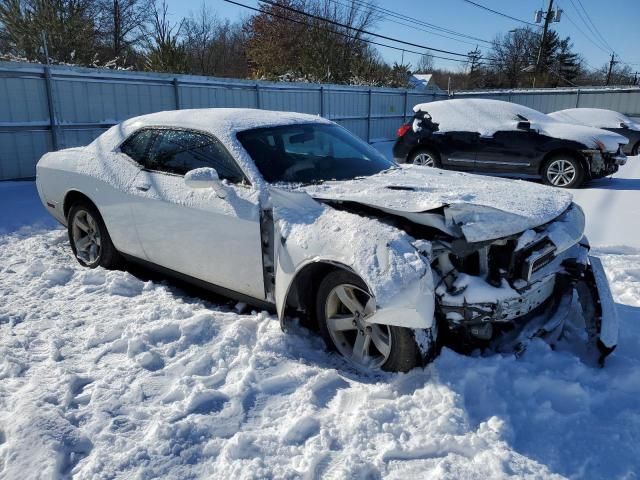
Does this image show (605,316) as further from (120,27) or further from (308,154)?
(120,27)

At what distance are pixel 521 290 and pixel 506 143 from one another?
24.6 feet

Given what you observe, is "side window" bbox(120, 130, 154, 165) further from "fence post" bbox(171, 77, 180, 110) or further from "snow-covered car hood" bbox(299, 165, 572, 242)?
"fence post" bbox(171, 77, 180, 110)

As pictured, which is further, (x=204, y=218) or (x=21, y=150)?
(x=21, y=150)

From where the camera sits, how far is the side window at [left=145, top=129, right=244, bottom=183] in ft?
11.4

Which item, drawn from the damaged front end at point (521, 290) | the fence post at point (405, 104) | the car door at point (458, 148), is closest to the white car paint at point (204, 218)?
the damaged front end at point (521, 290)

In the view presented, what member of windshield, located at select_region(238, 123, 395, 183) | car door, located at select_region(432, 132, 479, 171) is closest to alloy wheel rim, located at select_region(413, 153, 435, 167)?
car door, located at select_region(432, 132, 479, 171)

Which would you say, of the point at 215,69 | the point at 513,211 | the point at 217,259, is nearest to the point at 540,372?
the point at 513,211

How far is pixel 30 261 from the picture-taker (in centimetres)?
481

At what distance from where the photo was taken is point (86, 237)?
469cm

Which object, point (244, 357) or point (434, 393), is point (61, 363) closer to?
point (244, 357)

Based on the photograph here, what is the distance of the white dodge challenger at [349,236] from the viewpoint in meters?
2.63

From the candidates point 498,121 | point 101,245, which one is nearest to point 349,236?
point 101,245

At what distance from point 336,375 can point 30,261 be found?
143 inches

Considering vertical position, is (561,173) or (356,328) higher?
(561,173)
